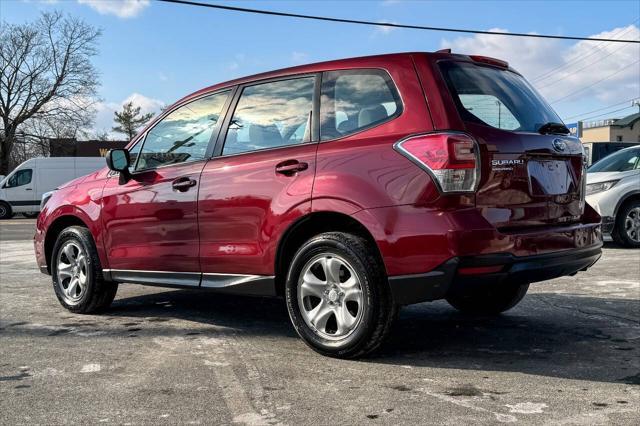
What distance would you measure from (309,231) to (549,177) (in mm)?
1538

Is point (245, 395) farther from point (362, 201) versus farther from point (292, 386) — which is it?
point (362, 201)

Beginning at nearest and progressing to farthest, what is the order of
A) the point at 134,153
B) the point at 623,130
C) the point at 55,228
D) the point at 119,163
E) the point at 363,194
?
the point at 363,194 → the point at 119,163 → the point at 134,153 → the point at 55,228 → the point at 623,130

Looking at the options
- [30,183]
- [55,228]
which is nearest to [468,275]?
[55,228]

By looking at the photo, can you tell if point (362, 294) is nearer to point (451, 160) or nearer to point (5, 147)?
point (451, 160)

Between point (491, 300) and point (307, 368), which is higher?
point (491, 300)

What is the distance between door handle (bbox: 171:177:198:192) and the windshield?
785 centimetres

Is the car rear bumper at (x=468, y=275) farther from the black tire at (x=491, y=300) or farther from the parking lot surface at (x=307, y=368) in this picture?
the black tire at (x=491, y=300)

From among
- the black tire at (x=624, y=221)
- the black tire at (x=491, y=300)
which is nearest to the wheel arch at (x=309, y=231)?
the black tire at (x=491, y=300)

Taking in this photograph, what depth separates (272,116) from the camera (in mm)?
4488

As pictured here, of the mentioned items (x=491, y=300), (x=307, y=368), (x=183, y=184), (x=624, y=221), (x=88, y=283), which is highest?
(x=183, y=184)

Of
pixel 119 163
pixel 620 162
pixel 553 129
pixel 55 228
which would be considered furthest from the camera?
pixel 620 162

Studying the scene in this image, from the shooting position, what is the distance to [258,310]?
572 centimetres

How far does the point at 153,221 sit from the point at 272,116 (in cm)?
130

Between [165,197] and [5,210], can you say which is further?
[5,210]
